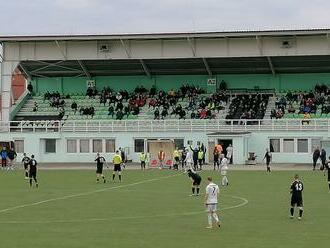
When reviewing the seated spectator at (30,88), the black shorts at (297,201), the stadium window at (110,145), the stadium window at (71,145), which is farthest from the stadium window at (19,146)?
the black shorts at (297,201)

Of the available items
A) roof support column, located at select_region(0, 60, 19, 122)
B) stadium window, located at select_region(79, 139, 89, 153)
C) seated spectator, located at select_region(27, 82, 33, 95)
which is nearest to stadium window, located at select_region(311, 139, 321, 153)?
stadium window, located at select_region(79, 139, 89, 153)

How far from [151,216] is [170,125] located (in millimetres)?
44844

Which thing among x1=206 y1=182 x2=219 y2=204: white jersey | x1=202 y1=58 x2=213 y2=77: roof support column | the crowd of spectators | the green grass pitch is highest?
x1=202 y1=58 x2=213 y2=77: roof support column

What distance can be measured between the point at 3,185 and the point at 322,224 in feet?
82.0

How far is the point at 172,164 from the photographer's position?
6669 cm

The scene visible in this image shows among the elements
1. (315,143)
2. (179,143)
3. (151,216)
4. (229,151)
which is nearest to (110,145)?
(179,143)

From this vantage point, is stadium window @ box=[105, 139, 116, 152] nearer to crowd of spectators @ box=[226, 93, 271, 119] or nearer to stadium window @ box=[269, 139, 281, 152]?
crowd of spectators @ box=[226, 93, 271, 119]

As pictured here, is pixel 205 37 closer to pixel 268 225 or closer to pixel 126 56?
pixel 126 56

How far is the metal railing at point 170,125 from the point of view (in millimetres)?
71812

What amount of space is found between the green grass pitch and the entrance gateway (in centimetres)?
2121

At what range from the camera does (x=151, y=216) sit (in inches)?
1193

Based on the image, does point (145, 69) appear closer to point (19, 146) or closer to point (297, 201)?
point (19, 146)

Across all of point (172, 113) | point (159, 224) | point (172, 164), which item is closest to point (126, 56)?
point (172, 113)

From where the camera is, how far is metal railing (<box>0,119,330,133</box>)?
236 feet
